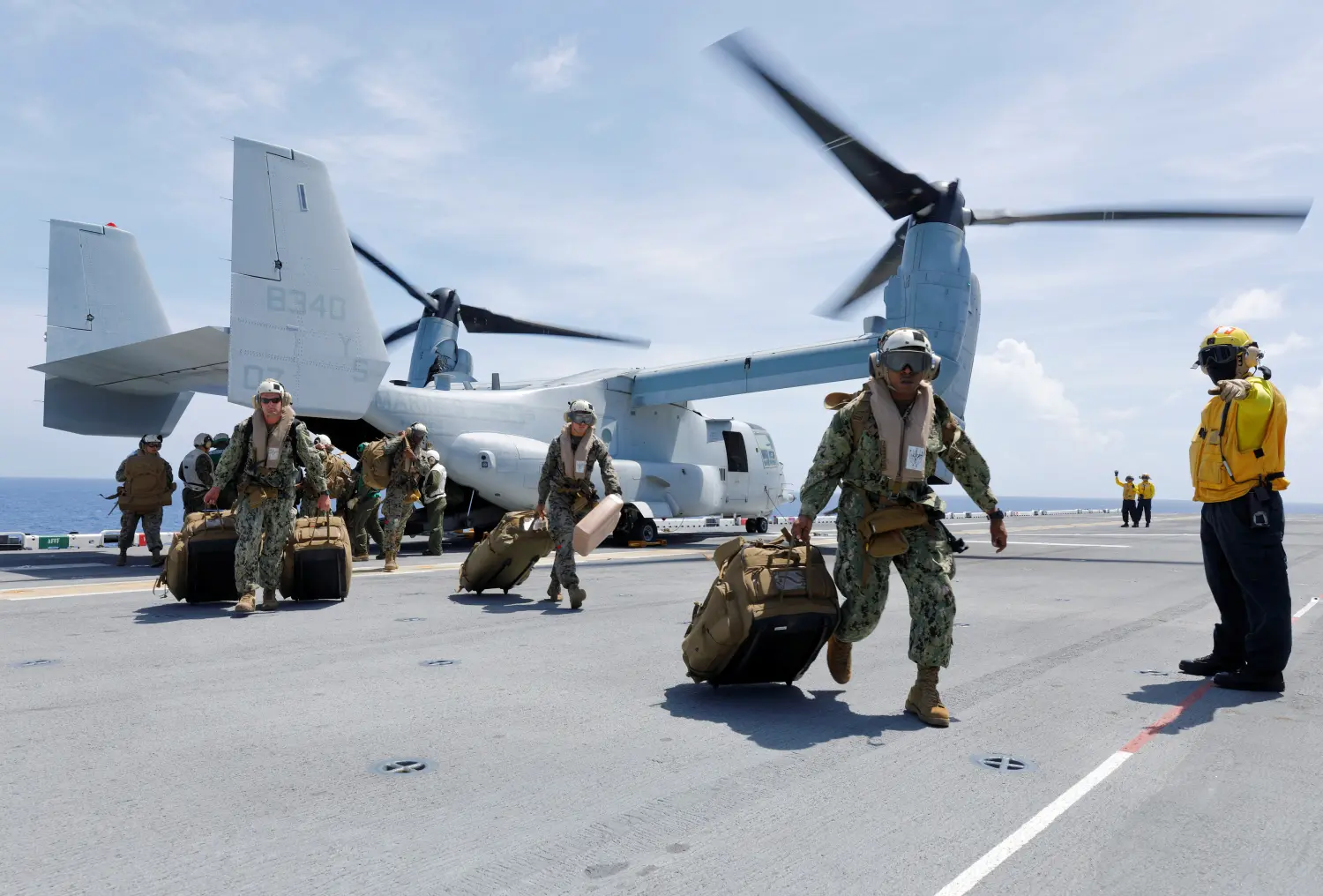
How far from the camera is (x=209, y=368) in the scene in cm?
1202

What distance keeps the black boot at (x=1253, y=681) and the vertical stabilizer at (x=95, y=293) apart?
1434 cm

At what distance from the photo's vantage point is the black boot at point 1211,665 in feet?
16.7

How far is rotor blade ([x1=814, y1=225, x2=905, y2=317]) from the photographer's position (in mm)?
17328

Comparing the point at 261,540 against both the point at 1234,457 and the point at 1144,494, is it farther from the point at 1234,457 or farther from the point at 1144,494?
the point at 1144,494

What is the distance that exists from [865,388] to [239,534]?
5.56 metres

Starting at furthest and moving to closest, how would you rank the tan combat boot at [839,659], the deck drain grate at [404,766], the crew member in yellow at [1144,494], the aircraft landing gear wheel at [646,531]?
the crew member in yellow at [1144,494]
the aircraft landing gear wheel at [646,531]
the tan combat boot at [839,659]
the deck drain grate at [404,766]

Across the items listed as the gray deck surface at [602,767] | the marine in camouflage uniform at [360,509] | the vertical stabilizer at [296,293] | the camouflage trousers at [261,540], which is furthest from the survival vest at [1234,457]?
the marine in camouflage uniform at [360,509]

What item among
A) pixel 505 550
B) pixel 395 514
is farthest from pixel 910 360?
pixel 395 514

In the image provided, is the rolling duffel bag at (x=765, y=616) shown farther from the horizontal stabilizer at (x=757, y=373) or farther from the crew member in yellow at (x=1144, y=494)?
the crew member in yellow at (x=1144, y=494)

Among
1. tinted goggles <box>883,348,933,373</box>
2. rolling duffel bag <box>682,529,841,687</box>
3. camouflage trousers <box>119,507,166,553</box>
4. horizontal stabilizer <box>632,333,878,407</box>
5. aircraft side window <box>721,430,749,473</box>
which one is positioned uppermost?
horizontal stabilizer <box>632,333,878,407</box>

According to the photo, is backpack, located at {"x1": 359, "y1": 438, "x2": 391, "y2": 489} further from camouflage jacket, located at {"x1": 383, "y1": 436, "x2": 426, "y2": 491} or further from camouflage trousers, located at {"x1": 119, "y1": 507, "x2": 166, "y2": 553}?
camouflage trousers, located at {"x1": 119, "y1": 507, "x2": 166, "y2": 553}

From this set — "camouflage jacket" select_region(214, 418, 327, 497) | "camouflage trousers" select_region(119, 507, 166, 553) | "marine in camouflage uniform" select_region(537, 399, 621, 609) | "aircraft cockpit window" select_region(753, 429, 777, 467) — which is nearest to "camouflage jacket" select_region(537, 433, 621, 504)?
"marine in camouflage uniform" select_region(537, 399, 621, 609)

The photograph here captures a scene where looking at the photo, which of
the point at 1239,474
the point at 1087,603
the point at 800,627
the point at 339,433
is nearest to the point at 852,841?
the point at 800,627

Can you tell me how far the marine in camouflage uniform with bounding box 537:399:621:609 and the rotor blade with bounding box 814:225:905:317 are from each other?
10.9 meters
